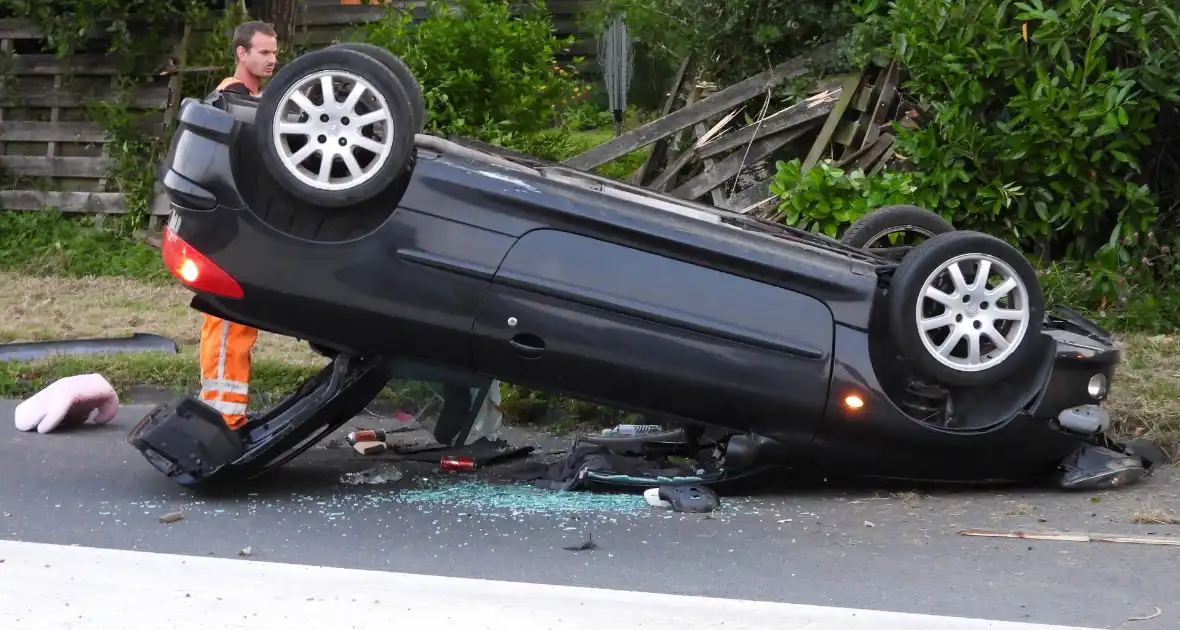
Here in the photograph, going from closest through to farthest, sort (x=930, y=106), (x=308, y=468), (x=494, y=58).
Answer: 1. (x=308, y=468)
2. (x=930, y=106)
3. (x=494, y=58)

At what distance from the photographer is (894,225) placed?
5902mm

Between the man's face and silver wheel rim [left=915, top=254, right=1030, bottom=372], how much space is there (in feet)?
10.1

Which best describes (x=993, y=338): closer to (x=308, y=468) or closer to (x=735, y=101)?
(x=308, y=468)

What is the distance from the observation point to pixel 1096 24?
7340mm

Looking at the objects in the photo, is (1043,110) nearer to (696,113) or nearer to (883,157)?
(883,157)

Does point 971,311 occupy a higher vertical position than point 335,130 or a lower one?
lower

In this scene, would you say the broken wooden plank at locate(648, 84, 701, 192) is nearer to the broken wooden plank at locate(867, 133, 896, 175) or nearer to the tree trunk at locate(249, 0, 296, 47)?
the broken wooden plank at locate(867, 133, 896, 175)

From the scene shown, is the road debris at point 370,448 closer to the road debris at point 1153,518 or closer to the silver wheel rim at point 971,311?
the silver wheel rim at point 971,311

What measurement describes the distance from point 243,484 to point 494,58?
4.65 meters

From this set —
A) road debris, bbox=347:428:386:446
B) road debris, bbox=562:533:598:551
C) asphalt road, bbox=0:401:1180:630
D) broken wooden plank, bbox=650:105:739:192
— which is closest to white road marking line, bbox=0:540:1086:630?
asphalt road, bbox=0:401:1180:630

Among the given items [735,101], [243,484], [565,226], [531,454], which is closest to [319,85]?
[565,226]

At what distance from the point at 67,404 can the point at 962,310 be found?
4065 mm

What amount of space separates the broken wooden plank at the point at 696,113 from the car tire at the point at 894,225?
383 cm

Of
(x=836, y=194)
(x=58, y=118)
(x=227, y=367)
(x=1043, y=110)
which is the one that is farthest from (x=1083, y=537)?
(x=58, y=118)
